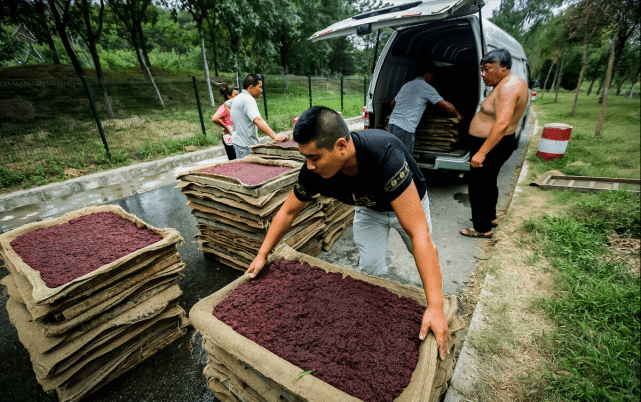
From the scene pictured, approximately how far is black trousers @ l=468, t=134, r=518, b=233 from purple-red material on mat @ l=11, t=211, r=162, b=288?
3550 mm

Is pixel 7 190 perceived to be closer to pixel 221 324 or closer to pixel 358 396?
pixel 221 324

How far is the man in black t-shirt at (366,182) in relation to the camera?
1.46 meters

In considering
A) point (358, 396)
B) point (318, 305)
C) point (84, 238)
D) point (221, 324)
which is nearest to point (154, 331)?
point (84, 238)

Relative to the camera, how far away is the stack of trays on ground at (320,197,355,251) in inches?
143

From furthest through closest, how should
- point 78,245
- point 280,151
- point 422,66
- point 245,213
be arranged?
point 422,66, point 280,151, point 245,213, point 78,245

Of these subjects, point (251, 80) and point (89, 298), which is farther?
point (251, 80)

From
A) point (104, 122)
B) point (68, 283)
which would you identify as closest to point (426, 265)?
point (68, 283)

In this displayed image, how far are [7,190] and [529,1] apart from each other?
18842 millimetres

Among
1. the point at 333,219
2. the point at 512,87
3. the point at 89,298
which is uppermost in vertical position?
the point at 512,87

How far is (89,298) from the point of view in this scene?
194 cm

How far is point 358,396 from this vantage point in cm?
119

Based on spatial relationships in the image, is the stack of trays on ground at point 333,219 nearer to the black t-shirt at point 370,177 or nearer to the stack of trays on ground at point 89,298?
the black t-shirt at point 370,177

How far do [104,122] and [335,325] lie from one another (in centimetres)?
1168

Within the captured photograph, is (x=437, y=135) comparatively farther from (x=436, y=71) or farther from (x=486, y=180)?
(x=436, y=71)
